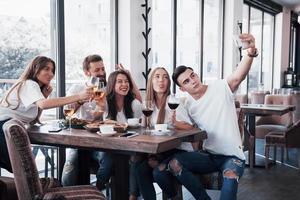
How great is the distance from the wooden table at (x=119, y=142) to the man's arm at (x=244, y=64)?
1.46 ft

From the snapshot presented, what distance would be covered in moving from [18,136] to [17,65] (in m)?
2.10

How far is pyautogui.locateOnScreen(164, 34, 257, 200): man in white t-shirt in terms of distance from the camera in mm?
2590

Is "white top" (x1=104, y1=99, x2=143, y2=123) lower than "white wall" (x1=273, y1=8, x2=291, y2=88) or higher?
lower

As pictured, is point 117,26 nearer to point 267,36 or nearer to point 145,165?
point 145,165

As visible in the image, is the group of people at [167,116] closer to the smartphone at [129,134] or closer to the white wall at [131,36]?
the smartphone at [129,134]

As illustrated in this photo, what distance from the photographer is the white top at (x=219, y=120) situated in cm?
265

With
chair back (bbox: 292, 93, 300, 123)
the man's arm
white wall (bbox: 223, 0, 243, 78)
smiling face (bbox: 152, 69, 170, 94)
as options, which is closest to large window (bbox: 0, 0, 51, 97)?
smiling face (bbox: 152, 69, 170, 94)

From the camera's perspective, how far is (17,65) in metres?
3.79

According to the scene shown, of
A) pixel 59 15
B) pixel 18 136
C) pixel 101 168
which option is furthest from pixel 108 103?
pixel 59 15

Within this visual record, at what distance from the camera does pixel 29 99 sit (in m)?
2.47

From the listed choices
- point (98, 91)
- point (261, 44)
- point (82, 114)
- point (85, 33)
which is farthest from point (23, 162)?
point (261, 44)

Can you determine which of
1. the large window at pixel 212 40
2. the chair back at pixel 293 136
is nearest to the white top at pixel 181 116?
the chair back at pixel 293 136

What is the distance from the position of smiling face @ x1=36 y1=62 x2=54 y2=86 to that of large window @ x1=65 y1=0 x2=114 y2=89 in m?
1.55

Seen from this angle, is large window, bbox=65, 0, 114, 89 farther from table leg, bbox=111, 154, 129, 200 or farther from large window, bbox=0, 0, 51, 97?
table leg, bbox=111, 154, 129, 200
